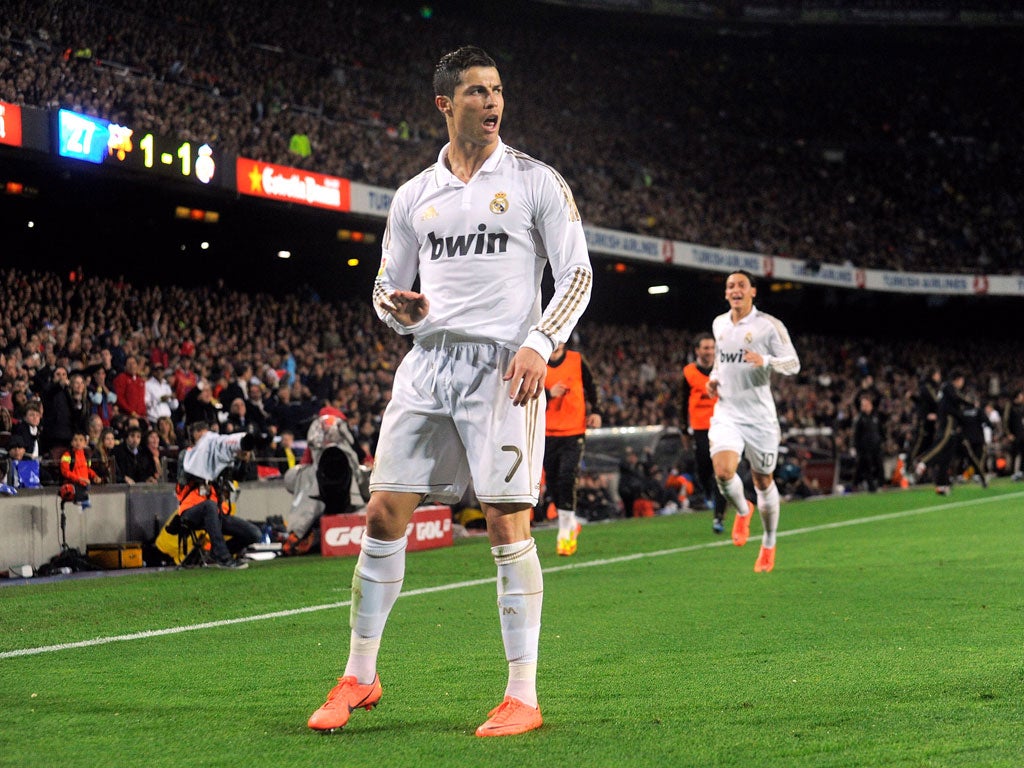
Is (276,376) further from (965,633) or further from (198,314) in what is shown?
(965,633)

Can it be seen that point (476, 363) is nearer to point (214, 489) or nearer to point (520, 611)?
point (520, 611)

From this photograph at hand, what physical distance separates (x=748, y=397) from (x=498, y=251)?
250 inches

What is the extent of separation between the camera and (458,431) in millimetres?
4410

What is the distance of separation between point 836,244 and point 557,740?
3775cm

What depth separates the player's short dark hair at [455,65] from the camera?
4.42m

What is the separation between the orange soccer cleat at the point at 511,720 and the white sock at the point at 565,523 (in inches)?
293

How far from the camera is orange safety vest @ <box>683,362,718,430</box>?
1469 centimetres

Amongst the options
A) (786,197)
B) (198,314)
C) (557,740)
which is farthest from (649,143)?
(557,740)

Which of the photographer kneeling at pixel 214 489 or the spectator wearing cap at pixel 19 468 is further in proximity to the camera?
the spectator wearing cap at pixel 19 468

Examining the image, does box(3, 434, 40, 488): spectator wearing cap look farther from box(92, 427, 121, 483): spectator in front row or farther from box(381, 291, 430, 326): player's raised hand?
box(381, 291, 430, 326): player's raised hand

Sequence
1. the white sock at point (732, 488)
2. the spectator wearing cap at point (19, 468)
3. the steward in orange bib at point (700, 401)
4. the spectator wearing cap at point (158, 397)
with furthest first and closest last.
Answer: the spectator wearing cap at point (158, 397), the steward in orange bib at point (700, 401), the spectator wearing cap at point (19, 468), the white sock at point (732, 488)

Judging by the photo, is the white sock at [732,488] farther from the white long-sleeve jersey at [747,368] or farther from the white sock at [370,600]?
the white sock at [370,600]

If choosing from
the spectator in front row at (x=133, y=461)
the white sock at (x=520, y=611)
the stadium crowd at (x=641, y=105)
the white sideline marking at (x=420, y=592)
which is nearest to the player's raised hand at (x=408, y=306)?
the white sock at (x=520, y=611)

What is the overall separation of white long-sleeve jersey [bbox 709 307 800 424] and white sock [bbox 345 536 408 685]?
20.6ft
